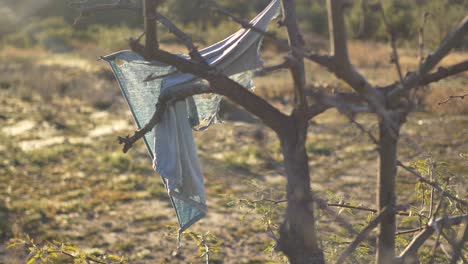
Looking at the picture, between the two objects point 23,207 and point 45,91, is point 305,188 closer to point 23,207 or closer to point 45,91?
point 23,207

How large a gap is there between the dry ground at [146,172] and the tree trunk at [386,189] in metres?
1.03

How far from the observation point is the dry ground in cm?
586

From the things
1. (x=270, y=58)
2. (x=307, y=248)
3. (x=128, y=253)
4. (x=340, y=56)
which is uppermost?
(x=270, y=58)

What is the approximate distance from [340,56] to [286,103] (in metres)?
10.8

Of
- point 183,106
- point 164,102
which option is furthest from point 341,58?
point 183,106

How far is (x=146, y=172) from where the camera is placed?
838 cm

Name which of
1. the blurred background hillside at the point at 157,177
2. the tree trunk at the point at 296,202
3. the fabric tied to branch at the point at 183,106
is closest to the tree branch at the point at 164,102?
the fabric tied to branch at the point at 183,106

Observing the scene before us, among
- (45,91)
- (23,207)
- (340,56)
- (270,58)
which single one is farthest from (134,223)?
(270,58)

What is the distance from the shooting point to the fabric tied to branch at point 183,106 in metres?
2.58

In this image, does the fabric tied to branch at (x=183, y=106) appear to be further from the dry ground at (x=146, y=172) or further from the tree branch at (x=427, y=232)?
the tree branch at (x=427, y=232)

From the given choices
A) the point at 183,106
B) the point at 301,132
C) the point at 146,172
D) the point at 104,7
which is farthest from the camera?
the point at 146,172

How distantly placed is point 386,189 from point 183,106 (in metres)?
1.02

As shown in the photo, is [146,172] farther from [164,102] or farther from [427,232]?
[427,232]

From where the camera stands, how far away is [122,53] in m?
2.83
